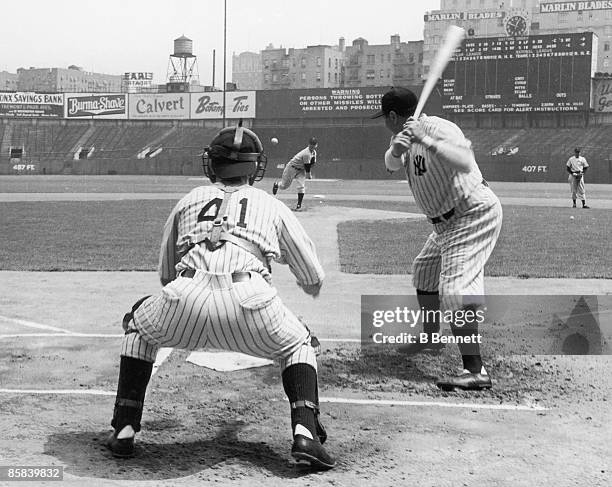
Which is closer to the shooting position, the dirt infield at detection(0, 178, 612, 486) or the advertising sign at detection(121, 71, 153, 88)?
the dirt infield at detection(0, 178, 612, 486)

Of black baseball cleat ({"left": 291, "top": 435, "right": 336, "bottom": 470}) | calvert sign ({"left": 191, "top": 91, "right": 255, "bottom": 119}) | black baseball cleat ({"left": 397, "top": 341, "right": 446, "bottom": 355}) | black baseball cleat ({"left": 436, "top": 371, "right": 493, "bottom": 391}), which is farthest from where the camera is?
calvert sign ({"left": 191, "top": 91, "right": 255, "bottom": 119})

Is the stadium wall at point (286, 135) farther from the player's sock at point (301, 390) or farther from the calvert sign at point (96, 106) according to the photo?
the player's sock at point (301, 390)

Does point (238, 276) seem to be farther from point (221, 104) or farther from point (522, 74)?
point (221, 104)

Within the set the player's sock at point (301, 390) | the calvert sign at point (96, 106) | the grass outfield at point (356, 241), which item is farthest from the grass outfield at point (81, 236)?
the calvert sign at point (96, 106)

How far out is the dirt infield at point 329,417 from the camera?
11.4ft

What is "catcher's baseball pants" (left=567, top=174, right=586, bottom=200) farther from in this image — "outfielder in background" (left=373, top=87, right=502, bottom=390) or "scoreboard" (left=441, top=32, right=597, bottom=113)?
"scoreboard" (left=441, top=32, right=597, bottom=113)

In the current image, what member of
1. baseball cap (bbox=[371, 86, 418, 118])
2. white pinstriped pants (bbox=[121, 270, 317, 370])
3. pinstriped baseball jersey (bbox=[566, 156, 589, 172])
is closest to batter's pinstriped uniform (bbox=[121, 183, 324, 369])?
white pinstriped pants (bbox=[121, 270, 317, 370])

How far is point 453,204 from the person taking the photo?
5062 mm

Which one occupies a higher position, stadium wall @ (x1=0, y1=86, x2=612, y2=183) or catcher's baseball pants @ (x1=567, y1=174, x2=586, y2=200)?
stadium wall @ (x1=0, y1=86, x2=612, y2=183)

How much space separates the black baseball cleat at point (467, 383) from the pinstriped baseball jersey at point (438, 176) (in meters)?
1.05

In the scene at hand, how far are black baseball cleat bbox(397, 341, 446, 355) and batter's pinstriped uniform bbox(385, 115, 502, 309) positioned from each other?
95 centimetres

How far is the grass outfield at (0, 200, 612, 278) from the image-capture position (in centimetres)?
1041

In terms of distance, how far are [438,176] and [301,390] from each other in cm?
204

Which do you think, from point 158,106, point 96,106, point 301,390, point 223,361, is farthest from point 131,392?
point 96,106
